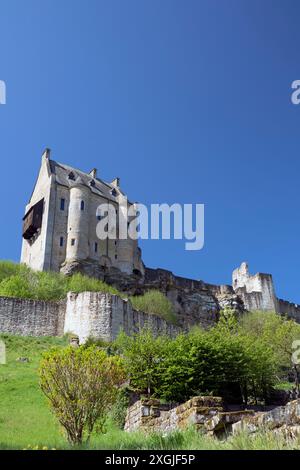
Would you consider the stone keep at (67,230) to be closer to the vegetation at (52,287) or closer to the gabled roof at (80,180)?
the gabled roof at (80,180)

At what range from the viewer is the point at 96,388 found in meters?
15.6

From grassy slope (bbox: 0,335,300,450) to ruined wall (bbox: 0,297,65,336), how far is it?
3.60 meters

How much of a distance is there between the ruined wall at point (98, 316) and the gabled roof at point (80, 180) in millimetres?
29331

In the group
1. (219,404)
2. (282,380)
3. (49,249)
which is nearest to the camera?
(219,404)

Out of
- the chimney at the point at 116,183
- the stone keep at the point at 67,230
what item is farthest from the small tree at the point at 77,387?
the chimney at the point at 116,183

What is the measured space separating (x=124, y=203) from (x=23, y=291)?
27779mm

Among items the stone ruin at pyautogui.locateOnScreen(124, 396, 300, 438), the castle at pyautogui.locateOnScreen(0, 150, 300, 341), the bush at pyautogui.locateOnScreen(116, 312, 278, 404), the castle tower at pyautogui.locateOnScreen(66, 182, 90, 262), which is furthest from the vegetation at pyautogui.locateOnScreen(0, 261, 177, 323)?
the stone ruin at pyautogui.locateOnScreen(124, 396, 300, 438)

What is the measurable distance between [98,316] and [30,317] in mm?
5815

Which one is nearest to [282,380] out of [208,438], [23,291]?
[23,291]

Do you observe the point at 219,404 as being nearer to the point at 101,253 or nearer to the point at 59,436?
the point at 59,436

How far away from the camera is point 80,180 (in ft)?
234

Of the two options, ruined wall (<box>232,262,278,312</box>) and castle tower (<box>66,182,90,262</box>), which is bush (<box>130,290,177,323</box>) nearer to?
castle tower (<box>66,182,90,262</box>)

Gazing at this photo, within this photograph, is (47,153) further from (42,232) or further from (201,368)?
(201,368)

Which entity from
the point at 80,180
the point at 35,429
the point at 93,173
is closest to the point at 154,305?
the point at 80,180
